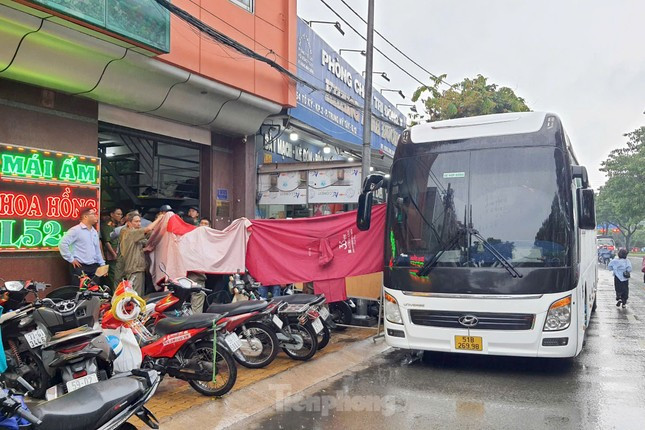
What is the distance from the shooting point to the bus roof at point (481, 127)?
6.57 m

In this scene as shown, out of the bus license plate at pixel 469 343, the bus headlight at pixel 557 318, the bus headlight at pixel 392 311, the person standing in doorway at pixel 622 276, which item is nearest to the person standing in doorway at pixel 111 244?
the bus headlight at pixel 392 311

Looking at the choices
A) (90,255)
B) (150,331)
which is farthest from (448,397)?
(90,255)

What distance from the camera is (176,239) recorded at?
848cm

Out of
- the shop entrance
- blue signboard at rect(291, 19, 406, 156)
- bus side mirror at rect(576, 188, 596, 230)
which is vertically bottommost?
bus side mirror at rect(576, 188, 596, 230)

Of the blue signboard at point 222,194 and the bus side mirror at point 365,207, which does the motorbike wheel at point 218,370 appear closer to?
the bus side mirror at point 365,207

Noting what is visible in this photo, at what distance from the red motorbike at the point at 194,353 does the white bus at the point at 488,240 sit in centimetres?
229

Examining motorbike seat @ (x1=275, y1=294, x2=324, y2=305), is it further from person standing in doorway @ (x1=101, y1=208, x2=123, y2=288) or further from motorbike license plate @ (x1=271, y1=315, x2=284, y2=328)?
person standing in doorway @ (x1=101, y1=208, x2=123, y2=288)

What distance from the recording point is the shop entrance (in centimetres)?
1198

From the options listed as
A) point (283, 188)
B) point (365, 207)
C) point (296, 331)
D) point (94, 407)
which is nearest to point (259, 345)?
point (296, 331)

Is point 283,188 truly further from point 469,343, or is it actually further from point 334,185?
point 469,343

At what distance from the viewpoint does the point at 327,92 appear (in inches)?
523

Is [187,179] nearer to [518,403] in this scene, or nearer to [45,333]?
[45,333]

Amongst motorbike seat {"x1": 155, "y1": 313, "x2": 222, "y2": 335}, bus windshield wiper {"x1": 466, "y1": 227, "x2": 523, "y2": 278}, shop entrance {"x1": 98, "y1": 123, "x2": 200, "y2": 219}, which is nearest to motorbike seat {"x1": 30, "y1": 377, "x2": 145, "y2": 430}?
motorbike seat {"x1": 155, "y1": 313, "x2": 222, "y2": 335}

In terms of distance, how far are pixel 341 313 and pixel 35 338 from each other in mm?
5393
